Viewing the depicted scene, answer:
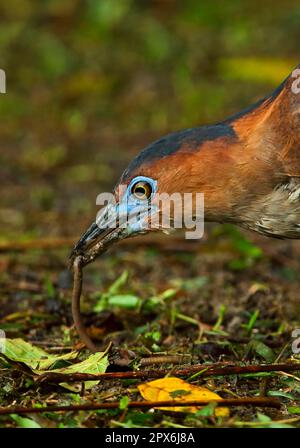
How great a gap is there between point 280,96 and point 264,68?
5503mm

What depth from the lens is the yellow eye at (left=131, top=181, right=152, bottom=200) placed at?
14.1ft

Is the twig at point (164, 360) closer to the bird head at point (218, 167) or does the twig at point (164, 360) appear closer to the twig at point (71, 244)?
the bird head at point (218, 167)

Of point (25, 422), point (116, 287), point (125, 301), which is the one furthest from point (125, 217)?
point (25, 422)

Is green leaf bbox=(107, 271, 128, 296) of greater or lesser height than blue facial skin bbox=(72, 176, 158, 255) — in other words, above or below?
below

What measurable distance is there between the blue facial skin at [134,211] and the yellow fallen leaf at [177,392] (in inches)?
39.0

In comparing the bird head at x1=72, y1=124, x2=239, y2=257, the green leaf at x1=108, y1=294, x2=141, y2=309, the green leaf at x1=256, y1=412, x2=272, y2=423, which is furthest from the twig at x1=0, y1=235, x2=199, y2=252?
Result: the green leaf at x1=256, y1=412, x2=272, y2=423

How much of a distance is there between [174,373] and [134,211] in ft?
3.22

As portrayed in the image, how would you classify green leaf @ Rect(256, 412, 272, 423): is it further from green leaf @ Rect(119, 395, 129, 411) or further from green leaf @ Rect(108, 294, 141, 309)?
green leaf @ Rect(108, 294, 141, 309)

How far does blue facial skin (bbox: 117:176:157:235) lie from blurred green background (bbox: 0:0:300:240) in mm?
2184

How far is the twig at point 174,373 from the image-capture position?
3666 millimetres

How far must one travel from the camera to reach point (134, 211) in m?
4.40

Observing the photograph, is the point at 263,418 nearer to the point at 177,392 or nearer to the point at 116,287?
the point at 177,392

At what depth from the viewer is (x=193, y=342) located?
4.41 metres
